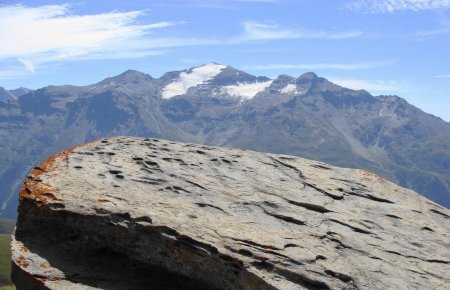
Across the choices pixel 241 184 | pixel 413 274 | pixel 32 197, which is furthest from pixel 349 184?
pixel 32 197

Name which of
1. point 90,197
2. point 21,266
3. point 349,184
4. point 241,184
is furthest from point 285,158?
point 21,266

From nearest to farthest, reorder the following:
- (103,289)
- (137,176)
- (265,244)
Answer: (103,289)
(265,244)
(137,176)

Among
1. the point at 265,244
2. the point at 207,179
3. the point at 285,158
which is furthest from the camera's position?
the point at 285,158

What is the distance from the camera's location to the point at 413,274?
14.1 m

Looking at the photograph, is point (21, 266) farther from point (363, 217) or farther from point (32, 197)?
point (363, 217)

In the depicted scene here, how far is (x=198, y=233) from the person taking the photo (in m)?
13.1

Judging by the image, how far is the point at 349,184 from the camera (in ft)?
66.8

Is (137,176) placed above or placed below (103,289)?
above

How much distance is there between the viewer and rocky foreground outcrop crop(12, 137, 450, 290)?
1262 centimetres

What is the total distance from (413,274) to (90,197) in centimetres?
939

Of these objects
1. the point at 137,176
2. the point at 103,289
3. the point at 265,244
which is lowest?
the point at 103,289

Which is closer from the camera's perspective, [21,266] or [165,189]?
[21,266]

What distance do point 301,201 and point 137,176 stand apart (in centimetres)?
568

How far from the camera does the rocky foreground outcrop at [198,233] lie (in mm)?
12625
